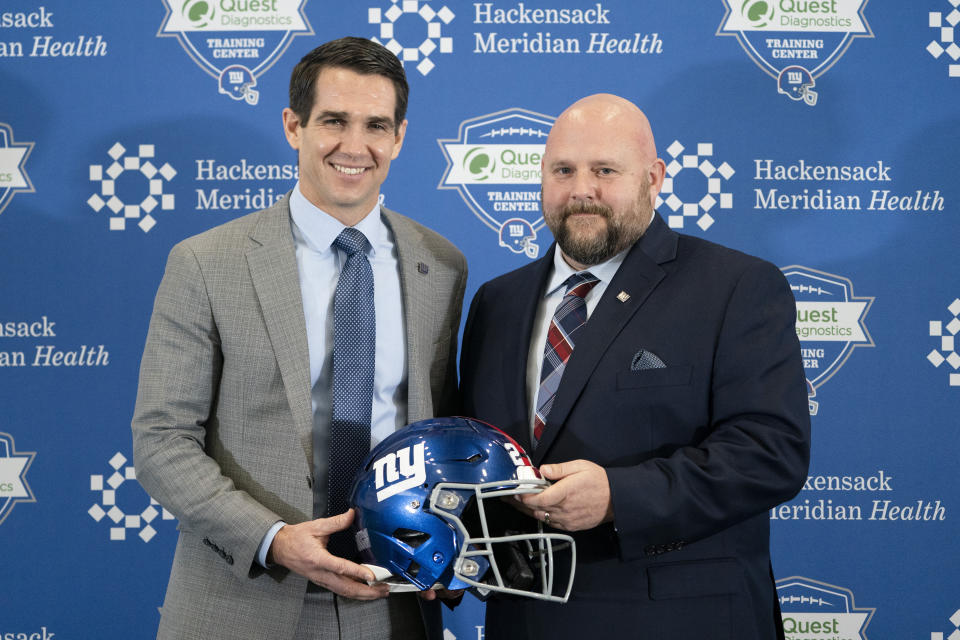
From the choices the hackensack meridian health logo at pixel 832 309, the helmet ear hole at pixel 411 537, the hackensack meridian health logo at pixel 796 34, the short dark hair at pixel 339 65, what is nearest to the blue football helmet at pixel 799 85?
the hackensack meridian health logo at pixel 796 34

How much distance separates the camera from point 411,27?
3.39 meters

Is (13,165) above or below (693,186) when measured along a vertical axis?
above

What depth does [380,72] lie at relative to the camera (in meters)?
2.33

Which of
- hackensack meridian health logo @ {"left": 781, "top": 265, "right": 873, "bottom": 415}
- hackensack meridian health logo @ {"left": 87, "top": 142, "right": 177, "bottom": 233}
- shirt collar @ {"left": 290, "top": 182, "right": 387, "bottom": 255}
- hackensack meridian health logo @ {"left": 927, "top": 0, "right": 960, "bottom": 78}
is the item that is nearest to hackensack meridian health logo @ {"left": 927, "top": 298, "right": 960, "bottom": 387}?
hackensack meridian health logo @ {"left": 781, "top": 265, "right": 873, "bottom": 415}

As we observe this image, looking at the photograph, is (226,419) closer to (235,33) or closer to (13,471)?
(13,471)

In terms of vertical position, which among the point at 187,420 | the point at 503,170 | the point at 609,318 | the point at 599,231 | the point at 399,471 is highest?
the point at 503,170

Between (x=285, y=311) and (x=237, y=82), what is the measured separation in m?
1.62

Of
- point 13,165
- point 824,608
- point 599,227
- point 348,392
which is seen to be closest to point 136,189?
point 13,165

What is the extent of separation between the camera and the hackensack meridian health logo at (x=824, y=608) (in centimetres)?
338

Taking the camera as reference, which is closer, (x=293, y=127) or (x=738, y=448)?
(x=738, y=448)

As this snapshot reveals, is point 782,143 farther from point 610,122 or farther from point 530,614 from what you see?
point 530,614

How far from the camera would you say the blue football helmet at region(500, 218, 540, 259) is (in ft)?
11.3

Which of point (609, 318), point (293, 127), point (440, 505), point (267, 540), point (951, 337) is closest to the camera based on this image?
point (440, 505)

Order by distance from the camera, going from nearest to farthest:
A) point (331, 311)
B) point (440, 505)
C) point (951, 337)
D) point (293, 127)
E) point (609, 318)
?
point (440, 505)
point (609, 318)
point (331, 311)
point (293, 127)
point (951, 337)
